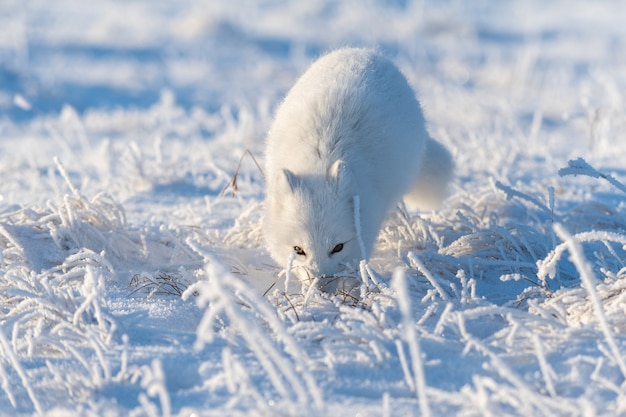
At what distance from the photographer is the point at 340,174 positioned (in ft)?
11.6

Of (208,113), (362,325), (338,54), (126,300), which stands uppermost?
(338,54)

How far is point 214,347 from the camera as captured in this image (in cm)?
260

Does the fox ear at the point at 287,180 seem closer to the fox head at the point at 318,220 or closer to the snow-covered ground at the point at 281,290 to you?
the fox head at the point at 318,220

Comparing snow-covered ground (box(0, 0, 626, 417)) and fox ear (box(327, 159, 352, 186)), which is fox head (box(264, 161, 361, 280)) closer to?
fox ear (box(327, 159, 352, 186))

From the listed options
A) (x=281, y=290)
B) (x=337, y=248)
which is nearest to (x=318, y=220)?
(x=337, y=248)

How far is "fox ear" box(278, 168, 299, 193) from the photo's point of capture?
11.7 feet

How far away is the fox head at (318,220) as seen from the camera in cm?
351

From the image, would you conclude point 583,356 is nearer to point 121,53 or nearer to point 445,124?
point 445,124

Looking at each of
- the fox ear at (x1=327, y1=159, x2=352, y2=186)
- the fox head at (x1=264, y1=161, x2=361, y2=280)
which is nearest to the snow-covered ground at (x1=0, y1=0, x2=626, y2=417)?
the fox head at (x1=264, y1=161, x2=361, y2=280)

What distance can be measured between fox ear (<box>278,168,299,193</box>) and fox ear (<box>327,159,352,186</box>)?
6.4 inches

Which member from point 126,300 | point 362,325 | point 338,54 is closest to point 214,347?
point 362,325

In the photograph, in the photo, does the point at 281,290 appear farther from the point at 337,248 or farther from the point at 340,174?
the point at 340,174

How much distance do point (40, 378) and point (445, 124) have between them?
8277mm

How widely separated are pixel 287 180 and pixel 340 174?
237 millimetres
